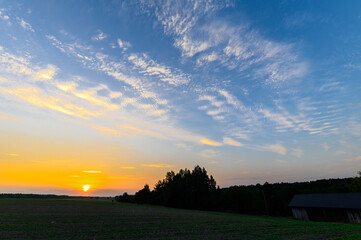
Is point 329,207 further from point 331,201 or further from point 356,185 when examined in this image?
point 356,185

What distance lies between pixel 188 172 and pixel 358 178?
2666 inches

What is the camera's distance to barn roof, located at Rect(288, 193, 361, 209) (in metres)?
39.4

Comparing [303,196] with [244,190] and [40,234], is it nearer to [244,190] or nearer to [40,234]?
[244,190]

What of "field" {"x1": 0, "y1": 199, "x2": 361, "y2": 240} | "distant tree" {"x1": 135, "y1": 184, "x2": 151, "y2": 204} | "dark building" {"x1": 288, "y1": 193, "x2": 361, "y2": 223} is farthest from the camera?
"distant tree" {"x1": 135, "y1": 184, "x2": 151, "y2": 204}

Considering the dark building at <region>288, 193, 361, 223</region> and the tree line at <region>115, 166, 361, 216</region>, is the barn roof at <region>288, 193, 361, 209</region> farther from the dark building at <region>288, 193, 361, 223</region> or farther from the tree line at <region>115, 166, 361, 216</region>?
the tree line at <region>115, 166, 361, 216</region>

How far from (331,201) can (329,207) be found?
2608 millimetres

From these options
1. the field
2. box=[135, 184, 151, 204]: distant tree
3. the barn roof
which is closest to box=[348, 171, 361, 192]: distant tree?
the barn roof

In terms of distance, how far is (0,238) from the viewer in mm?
16672

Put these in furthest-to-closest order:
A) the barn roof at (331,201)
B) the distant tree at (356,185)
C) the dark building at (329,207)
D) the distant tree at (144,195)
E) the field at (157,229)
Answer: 1. the distant tree at (144,195)
2. the distant tree at (356,185)
3. the barn roof at (331,201)
4. the dark building at (329,207)
5. the field at (157,229)

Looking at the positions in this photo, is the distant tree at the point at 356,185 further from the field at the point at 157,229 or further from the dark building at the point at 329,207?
the field at the point at 157,229

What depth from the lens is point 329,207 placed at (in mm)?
42875

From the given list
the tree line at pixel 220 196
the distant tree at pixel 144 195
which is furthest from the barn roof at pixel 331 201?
the distant tree at pixel 144 195

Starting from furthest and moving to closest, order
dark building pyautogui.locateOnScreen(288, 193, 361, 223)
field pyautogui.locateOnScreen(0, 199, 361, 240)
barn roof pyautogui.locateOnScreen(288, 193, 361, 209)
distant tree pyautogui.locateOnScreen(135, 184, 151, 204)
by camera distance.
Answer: distant tree pyautogui.locateOnScreen(135, 184, 151, 204)
barn roof pyautogui.locateOnScreen(288, 193, 361, 209)
dark building pyautogui.locateOnScreen(288, 193, 361, 223)
field pyautogui.locateOnScreen(0, 199, 361, 240)

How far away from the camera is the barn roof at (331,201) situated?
3944 centimetres
